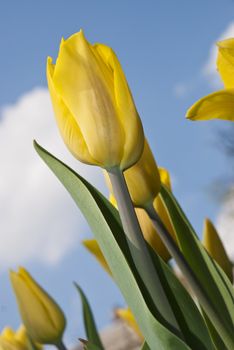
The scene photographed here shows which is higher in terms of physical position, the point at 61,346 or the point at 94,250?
the point at 94,250

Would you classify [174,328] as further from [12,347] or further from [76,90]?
[12,347]

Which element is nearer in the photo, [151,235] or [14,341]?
[151,235]

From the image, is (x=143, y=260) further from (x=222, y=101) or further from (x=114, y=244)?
(x=222, y=101)

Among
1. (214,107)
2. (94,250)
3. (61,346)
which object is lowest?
(61,346)

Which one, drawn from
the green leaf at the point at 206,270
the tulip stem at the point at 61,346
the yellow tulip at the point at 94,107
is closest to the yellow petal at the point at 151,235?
the green leaf at the point at 206,270

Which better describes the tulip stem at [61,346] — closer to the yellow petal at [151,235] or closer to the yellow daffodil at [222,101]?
the yellow petal at [151,235]

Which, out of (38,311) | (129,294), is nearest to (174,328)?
(129,294)

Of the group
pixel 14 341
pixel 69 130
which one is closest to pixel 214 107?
pixel 69 130
